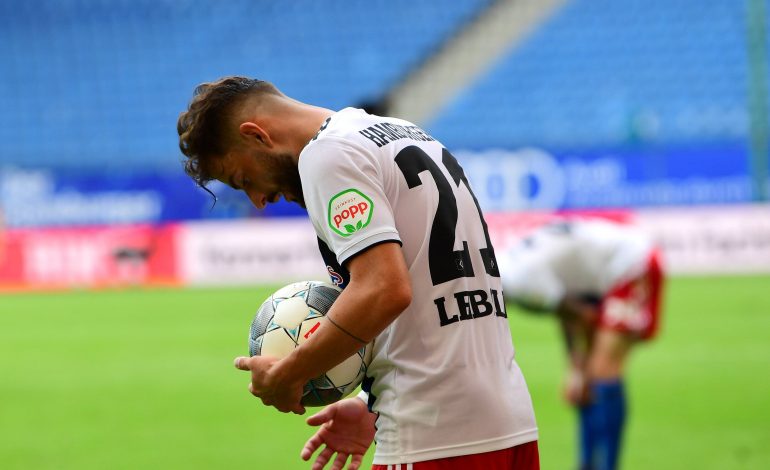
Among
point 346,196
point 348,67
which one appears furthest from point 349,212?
point 348,67

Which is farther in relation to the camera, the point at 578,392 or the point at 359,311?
the point at 578,392

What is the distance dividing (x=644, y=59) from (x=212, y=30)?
8567 mm

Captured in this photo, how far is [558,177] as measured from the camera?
712 inches

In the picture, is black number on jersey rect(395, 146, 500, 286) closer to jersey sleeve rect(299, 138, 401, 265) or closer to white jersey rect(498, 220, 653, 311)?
jersey sleeve rect(299, 138, 401, 265)

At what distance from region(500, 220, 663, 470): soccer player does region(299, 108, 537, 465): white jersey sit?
2878mm

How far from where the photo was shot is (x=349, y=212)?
2451mm

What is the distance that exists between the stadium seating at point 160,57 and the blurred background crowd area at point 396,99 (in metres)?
0.04

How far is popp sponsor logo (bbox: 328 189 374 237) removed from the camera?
2.44 m

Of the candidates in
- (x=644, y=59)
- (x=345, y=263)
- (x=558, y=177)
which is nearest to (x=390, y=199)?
(x=345, y=263)

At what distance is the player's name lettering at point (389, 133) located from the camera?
2582 mm

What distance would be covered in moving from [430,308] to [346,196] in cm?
34

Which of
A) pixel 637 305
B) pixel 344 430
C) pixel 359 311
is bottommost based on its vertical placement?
pixel 344 430

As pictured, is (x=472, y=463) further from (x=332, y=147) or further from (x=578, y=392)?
(x=578, y=392)

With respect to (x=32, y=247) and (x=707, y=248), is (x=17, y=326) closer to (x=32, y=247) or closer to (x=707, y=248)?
(x=32, y=247)
